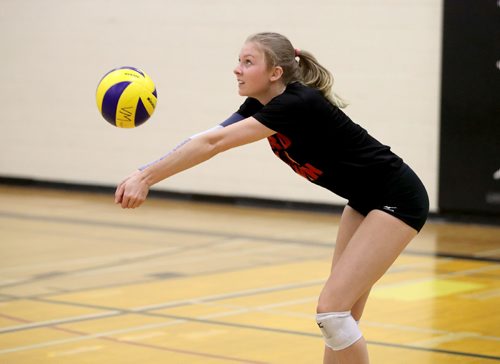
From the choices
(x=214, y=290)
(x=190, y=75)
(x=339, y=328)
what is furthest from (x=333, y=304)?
(x=190, y=75)

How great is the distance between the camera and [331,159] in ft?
14.9

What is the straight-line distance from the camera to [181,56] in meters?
14.1

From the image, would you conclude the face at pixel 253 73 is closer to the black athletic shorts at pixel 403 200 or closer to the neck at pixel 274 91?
the neck at pixel 274 91

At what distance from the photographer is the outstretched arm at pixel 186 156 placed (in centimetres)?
411

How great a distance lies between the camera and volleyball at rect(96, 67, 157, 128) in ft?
16.5

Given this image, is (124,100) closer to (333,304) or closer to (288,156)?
(288,156)

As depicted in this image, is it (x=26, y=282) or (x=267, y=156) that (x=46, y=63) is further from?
(x=26, y=282)

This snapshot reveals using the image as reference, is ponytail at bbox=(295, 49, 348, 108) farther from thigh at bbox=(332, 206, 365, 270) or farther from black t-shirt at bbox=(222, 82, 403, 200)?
thigh at bbox=(332, 206, 365, 270)

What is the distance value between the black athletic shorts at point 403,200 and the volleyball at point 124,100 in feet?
3.98

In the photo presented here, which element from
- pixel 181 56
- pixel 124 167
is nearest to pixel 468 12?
pixel 181 56

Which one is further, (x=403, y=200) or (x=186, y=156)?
(x=403, y=200)

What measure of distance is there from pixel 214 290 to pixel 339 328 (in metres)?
3.81

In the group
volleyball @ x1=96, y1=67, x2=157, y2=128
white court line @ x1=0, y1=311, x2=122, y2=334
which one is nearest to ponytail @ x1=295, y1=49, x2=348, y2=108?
volleyball @ x1=96, y1=67, x2=157, y2=128

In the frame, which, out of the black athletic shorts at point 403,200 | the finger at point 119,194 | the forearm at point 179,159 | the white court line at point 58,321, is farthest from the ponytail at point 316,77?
the white court line at point 58,321
